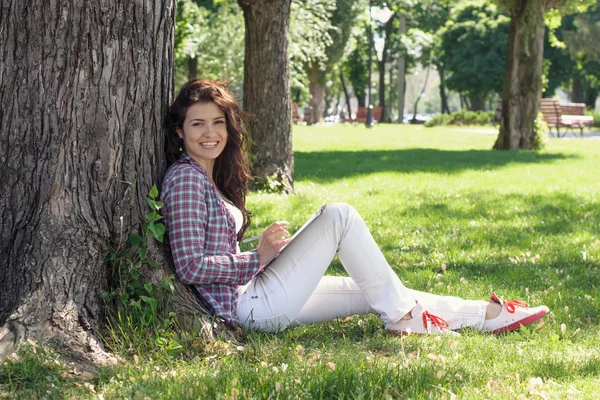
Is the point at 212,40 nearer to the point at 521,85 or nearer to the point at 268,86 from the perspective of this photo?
the point at 521,85

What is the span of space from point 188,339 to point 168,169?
0.89 metres

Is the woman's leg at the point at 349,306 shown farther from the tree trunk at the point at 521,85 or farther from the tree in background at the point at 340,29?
the tree in background at the point at 340,29

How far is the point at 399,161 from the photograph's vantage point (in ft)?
55.0

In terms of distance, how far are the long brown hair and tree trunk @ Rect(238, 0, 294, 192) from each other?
5999 mm

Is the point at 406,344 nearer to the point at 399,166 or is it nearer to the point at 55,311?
the point at 55,311

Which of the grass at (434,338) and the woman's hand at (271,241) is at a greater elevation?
the woman's hand at (271,241)

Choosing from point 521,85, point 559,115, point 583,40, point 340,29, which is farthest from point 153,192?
point 583,40

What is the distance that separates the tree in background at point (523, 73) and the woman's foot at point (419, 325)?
16.3 meters

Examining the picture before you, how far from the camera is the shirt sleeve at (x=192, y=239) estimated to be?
14.1 ft

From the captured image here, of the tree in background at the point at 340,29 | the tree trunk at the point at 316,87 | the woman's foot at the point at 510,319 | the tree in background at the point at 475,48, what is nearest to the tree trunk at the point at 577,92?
the tree in background at the point at 475,48

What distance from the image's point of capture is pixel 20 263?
4.11 meters

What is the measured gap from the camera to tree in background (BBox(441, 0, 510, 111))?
52.5 metres

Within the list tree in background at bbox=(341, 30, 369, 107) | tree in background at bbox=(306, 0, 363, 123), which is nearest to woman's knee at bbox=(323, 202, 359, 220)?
tree in background at bbox=(306, 0, 363, 123)

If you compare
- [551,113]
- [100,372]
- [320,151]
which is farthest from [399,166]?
[551,113]
